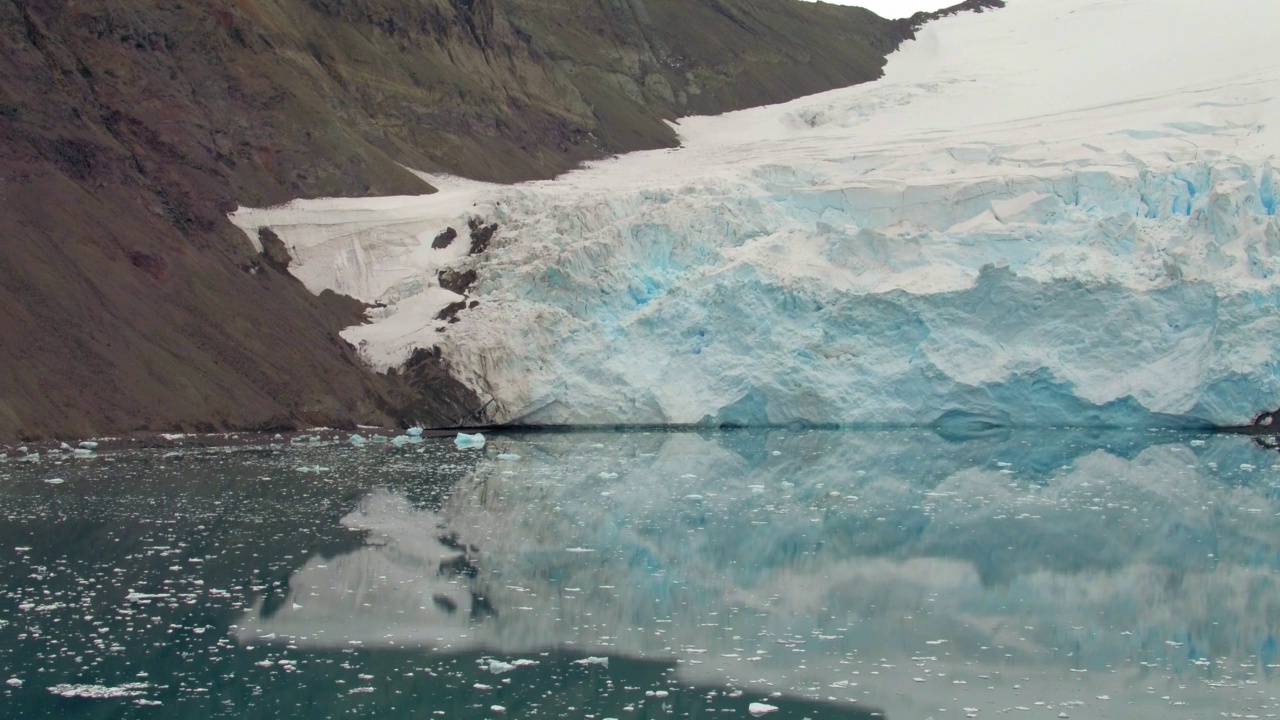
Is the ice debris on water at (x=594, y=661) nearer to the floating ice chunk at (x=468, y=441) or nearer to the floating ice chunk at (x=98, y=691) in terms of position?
the floating ice chunk at (x=98, y=691)

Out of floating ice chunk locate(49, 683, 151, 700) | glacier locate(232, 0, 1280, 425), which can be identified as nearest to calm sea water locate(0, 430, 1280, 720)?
floating ice chunk locate(49, 683, 151, 700)

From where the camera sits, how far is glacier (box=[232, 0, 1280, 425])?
2275 cm

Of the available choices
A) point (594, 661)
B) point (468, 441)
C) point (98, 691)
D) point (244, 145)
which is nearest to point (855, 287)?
point (468, 441)

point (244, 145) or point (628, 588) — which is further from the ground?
point (244, 145)

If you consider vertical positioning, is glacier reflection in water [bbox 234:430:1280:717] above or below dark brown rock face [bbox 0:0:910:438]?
below

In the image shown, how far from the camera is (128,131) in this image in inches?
950

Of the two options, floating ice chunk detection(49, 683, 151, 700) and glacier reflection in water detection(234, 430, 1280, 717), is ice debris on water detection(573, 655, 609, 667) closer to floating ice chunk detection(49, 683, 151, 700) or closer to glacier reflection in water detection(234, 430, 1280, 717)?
glacier reflection in water detection(234, 430, 1280, 717)

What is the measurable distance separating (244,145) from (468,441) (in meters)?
8.81

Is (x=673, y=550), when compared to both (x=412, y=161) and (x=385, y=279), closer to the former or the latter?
(x=385, y=279)

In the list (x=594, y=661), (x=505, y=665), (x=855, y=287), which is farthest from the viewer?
(x=855, y=287)

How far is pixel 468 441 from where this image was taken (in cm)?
2091

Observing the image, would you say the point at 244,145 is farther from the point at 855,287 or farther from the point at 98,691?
the point at 98,691

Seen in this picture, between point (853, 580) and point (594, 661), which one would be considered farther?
point (853, 580)

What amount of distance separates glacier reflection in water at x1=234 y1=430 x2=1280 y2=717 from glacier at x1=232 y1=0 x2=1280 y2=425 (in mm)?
3763
